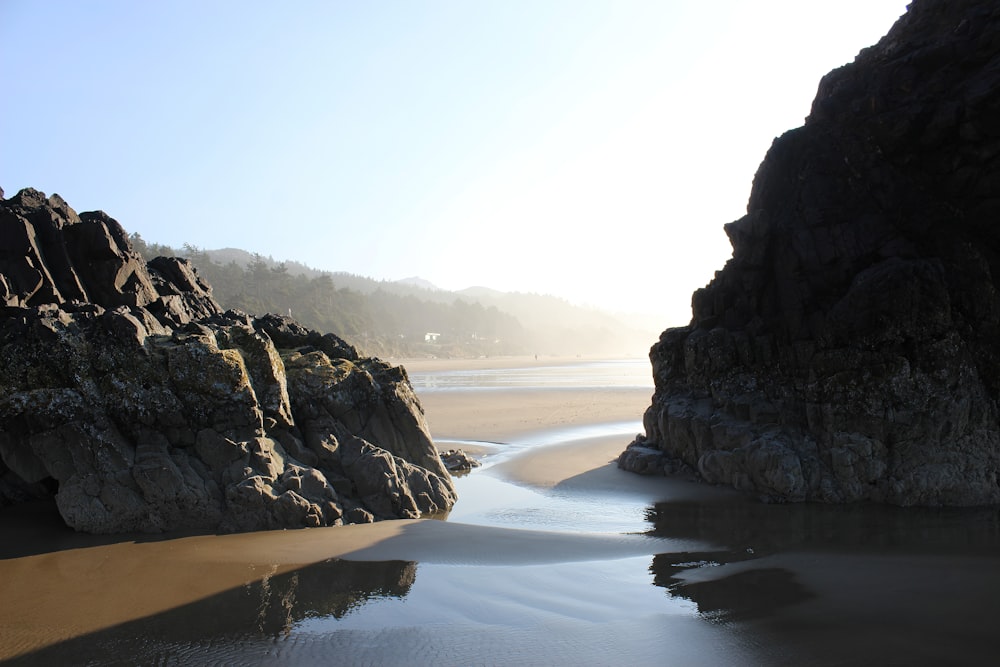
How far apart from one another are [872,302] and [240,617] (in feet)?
41.3

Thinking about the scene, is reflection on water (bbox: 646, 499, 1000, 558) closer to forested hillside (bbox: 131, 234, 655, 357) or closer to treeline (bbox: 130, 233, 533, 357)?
forested hillside (bbox: 131, 234, 655, 357)

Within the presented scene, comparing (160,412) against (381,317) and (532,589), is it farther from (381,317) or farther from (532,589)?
(381,317)

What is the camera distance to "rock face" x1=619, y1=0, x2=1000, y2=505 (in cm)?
1267

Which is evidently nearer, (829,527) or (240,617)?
(240,617)

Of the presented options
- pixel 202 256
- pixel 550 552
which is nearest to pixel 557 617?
pixel 550 552

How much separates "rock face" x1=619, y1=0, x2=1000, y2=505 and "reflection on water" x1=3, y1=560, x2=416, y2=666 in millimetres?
8602

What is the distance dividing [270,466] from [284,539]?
1431mm

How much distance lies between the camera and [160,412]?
10.9 m

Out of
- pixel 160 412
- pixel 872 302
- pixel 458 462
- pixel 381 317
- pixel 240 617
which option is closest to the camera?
pixel 240 617

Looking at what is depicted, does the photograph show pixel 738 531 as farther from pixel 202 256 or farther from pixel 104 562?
pixel 202 256

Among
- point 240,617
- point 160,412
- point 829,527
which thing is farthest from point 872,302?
point 160,412

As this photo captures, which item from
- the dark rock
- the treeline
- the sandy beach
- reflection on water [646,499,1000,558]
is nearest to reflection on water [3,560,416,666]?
the sandy beach

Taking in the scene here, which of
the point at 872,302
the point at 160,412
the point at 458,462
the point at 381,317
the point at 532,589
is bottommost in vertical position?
the point at 532,589

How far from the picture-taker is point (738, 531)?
11.4 metres
